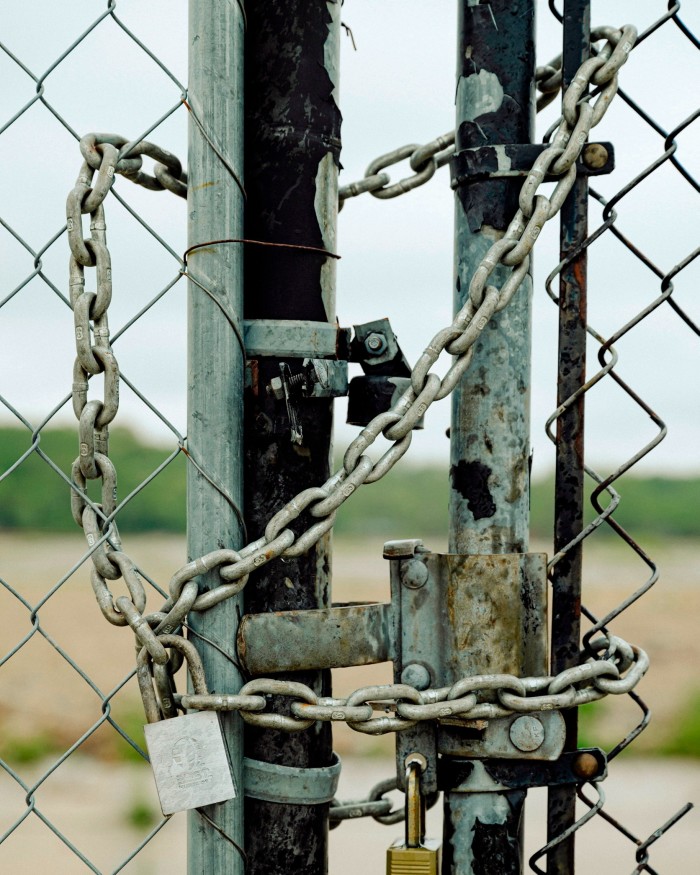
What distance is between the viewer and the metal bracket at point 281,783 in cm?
80

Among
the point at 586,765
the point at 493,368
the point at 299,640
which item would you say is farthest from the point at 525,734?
the point at 493,368

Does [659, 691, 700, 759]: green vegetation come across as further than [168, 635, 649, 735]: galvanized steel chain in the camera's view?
Yes

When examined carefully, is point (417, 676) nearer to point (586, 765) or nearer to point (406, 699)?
point (406, 699)

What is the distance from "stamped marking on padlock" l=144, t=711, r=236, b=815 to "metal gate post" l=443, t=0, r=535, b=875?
0.69 ft

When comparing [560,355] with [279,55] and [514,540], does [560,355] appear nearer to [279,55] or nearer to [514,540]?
[514,540]

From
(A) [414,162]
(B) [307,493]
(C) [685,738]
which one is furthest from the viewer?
(C) [685,738]

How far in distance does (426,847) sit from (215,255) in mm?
519

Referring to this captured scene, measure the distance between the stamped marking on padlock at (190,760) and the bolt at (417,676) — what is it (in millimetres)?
160

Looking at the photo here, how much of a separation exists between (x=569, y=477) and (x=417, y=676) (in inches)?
8.6

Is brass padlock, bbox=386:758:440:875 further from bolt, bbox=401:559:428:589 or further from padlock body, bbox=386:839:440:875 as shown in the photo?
bolt, bbox=401:559:428:589

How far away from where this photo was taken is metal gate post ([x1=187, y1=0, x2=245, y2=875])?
775 mm

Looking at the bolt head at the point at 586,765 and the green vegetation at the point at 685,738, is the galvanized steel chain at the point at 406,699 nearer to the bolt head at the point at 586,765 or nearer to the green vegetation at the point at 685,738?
the bolt head at the point at 586,765

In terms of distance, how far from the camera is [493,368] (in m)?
0.80

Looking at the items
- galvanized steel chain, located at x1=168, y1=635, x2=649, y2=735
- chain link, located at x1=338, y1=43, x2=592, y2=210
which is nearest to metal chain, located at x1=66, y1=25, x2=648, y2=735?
galvanized steel chain, located at x1=168, y1=635, x2=649, y2=735
